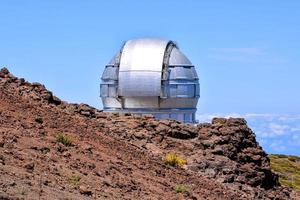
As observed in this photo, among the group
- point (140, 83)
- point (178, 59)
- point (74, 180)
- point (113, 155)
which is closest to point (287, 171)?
point (178, 59)

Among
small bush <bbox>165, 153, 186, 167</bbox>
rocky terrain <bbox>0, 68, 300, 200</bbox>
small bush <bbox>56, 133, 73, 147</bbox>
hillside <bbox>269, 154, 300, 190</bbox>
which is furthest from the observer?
hillside <bbox>269, 154, 300, 190</bbox>

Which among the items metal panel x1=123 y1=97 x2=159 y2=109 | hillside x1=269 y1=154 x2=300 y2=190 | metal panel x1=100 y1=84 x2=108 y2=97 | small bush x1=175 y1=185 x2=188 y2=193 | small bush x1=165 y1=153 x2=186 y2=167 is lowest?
hillside x1=269 y1=154 x2=300 y2=190

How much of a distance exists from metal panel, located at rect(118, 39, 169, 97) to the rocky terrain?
17051 mm

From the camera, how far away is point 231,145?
30906mm

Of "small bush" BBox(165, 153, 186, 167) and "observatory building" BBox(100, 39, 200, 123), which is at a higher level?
"observatory building" BBox(100, 39, 200, 123)

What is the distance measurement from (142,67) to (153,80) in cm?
115

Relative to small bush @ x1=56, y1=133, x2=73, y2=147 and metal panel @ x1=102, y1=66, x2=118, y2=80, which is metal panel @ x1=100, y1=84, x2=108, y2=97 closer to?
metal panel @ x1=102, y1=66, x2=118, y2=80

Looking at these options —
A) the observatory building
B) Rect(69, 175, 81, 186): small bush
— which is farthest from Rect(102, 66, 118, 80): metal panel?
Rect(69, 175, 81, 186): small bush

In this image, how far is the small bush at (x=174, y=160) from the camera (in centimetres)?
2768

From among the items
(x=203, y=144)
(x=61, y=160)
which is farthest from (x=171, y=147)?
(x=61, y=160)

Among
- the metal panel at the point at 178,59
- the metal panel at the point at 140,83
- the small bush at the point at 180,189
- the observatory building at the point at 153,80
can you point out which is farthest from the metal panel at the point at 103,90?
the small bush at the point at 180,189

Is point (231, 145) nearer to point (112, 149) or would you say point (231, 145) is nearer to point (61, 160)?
point (112, 149)

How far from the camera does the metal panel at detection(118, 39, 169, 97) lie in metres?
50.3

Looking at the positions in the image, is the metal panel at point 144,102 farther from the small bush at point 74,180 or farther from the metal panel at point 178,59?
the small bush at point 74,180
